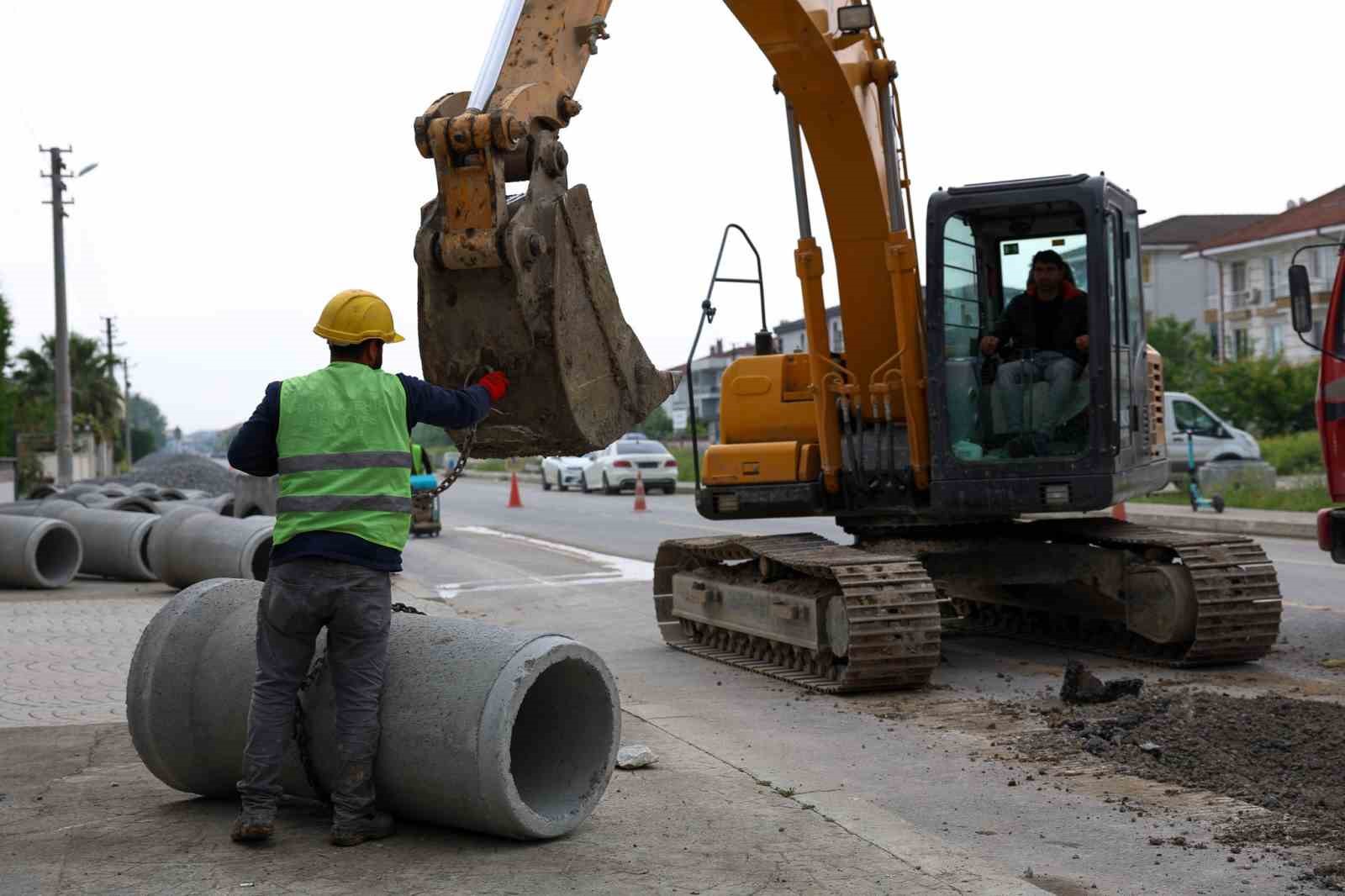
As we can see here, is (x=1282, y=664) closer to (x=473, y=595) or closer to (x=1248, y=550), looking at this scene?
(x=1248, y=550)

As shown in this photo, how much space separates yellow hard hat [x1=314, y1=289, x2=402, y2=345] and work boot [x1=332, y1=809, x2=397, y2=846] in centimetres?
169

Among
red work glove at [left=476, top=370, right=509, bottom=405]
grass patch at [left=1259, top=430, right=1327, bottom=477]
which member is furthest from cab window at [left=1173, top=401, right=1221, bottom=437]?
red work glove at [left=476, top=370, right=509, bottom=405]

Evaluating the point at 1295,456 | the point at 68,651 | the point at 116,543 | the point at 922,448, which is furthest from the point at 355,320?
the point at 1295,456

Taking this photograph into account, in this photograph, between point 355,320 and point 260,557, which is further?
point 260,557

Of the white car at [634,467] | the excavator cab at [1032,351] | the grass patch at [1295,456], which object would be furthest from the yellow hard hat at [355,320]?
the white car at [634,467]

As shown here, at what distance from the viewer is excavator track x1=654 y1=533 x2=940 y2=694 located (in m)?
9.45

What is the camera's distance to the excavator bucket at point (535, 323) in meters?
6.29

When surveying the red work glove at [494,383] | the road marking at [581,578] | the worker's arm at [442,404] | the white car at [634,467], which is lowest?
the road marking at [581,578]

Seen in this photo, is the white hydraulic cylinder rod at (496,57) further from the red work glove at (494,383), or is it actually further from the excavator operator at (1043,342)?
the excavator operator at (1043,342)

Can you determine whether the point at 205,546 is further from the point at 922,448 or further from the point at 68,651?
the point at 922,448

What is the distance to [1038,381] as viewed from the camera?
10.5 m

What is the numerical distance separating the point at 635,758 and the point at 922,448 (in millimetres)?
4311

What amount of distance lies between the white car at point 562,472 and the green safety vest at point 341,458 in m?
38.2

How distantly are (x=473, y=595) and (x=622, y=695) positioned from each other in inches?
282
